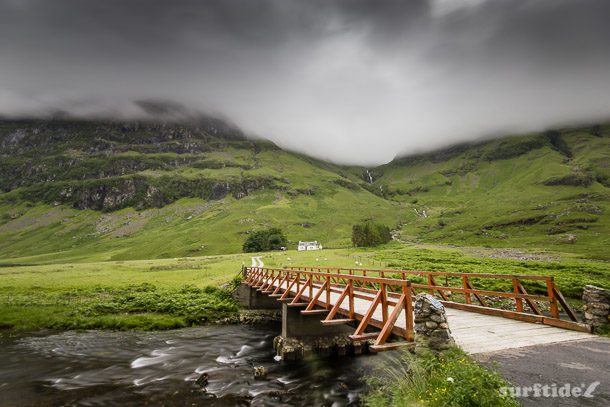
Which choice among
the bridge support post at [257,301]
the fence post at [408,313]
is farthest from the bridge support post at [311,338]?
the bridge support post at [257,301]

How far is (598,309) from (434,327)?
854 centimetres

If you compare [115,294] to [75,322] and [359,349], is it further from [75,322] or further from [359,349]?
[359,349]

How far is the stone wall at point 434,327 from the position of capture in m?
9.60

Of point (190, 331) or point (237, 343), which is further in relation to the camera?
point (190, 331)

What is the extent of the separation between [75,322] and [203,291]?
1438 centimetres

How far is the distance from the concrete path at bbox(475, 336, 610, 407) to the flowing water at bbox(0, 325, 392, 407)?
8.65 m

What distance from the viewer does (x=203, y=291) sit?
4309 cm

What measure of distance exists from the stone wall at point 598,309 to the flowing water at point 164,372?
34.9 ft

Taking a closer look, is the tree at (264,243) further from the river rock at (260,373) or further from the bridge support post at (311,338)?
the river rock at (260,373)

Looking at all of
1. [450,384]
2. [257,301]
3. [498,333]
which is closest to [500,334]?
[498,333]

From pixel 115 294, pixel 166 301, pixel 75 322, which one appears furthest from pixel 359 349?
pixel 115 294

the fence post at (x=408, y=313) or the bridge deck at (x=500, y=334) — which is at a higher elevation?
the fence post at (x=408, y=313)

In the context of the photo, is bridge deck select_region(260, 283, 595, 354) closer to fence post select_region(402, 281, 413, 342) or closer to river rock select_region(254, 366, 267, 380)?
fence post select_region(402, 281, 413, 342)

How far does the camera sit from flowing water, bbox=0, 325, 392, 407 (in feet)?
53.3
